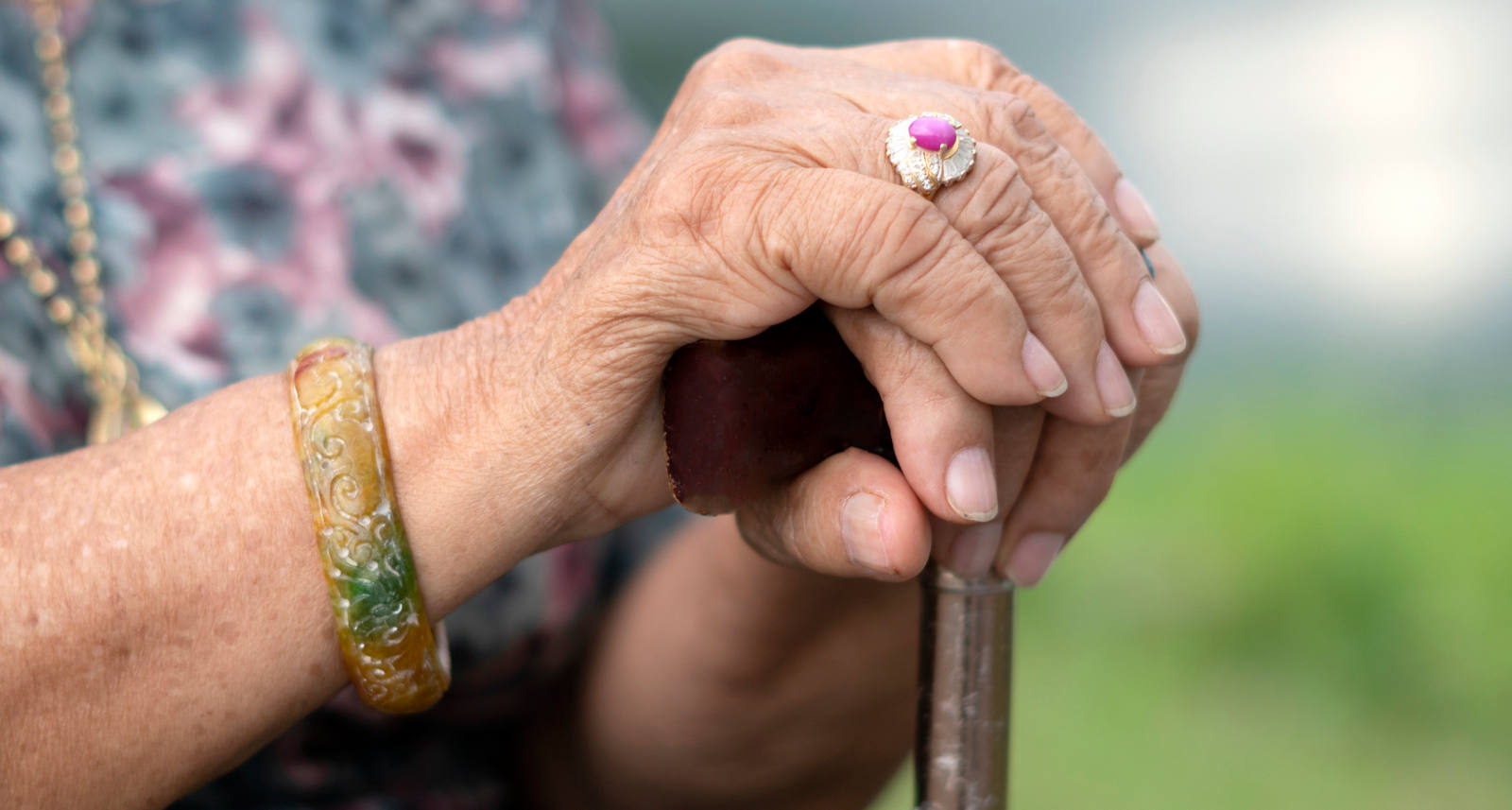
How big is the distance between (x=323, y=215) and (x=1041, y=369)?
2.16ft

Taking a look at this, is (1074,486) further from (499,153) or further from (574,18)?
(574,18)

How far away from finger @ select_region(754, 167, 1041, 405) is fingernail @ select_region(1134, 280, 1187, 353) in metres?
0.09

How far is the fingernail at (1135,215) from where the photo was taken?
0.75 m

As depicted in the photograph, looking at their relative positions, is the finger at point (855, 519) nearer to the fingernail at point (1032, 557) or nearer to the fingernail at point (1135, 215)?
the fingernail at point (1032, 557)

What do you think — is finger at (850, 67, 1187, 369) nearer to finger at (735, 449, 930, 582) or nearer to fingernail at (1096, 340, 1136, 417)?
fingernail at (1096, 340, 1136, 417)

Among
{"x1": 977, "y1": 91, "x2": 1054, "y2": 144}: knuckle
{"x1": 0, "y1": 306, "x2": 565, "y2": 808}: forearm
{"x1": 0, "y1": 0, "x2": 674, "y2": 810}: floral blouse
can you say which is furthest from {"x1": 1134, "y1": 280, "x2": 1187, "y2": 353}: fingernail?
{"x1": 0, "y1": 0, "x2": 674, "y2": 810}: floral blouse

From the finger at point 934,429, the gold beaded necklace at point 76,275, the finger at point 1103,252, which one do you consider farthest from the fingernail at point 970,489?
the gold beaded necklace at point 76,275

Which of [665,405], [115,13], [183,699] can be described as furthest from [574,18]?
[183,699]

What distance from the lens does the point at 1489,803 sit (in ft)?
5.69

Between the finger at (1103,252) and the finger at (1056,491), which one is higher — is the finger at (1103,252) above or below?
above

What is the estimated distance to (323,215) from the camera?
100cm

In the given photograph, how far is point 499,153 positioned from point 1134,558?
5.43 ft

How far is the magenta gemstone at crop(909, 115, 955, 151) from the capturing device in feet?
2.06

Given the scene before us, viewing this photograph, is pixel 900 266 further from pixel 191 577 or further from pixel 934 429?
pixel 191 577
